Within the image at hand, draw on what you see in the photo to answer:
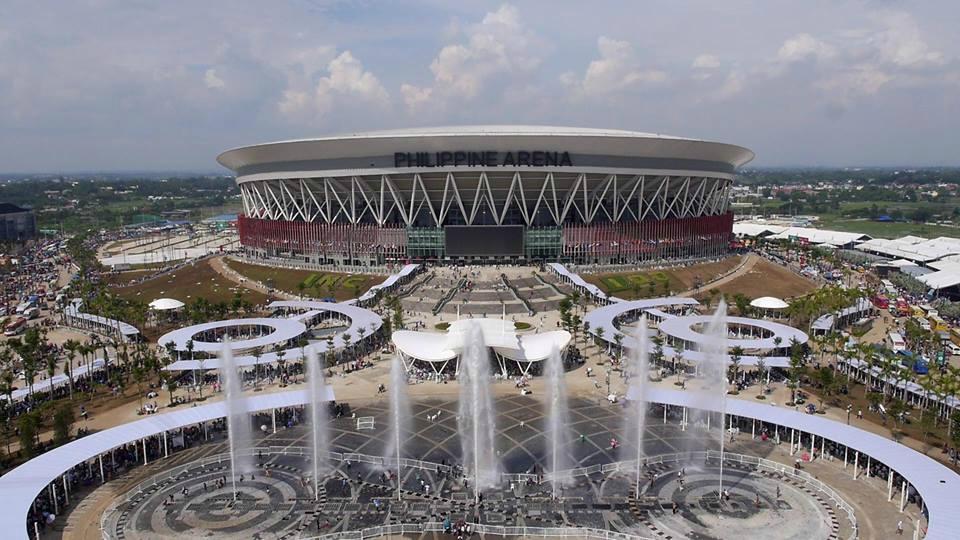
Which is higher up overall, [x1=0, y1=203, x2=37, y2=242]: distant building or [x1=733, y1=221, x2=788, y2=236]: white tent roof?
[x1=0, y1=203, x2=37, y2=242]: distant building

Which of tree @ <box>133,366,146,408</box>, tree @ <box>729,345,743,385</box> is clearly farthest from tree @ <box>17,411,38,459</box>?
→ tree @ <box>729,345,743,385</box>

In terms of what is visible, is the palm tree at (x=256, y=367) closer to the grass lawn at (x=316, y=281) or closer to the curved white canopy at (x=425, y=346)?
the curved white canopy at (x=425, y=346)

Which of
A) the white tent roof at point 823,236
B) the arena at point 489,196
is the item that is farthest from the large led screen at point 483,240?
the white tent roof at point 823,236

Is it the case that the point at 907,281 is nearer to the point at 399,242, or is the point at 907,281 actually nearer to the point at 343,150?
Result: the point at 399,242

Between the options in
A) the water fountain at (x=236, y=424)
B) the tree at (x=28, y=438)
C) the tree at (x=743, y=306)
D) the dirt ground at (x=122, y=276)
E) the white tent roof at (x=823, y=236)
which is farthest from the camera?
the white tent roof at (x=823, y=236)

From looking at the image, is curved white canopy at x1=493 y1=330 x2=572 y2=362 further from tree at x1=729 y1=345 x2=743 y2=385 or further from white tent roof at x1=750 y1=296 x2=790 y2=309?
white tent roof at x1=750 y1=296 x2=790 y2=309

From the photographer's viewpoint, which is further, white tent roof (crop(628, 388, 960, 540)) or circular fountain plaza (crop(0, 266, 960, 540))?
circular fountain plaza (crop(0, 266, 960, 540))

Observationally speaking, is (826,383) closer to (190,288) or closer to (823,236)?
(190,288)
